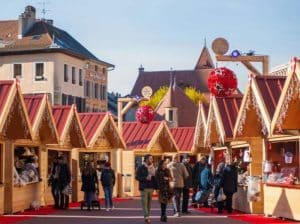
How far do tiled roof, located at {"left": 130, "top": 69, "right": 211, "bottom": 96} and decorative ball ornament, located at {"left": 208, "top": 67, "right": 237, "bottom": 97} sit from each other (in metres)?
94.1

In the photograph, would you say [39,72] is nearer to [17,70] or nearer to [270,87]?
[17,70]

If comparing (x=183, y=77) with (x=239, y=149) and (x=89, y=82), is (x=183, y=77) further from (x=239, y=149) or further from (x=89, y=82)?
(x=239, y=149)

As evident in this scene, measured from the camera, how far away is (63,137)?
96.6 ft

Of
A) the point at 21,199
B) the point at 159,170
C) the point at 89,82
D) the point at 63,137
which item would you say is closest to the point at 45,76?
the point at 89,82

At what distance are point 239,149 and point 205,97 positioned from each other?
85.4 meters

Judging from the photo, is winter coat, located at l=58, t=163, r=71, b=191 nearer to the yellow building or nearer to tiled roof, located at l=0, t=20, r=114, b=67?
the yellow building

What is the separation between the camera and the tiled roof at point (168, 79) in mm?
119500

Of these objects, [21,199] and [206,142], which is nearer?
[21,199]

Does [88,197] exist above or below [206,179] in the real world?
below

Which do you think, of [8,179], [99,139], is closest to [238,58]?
[8,179]

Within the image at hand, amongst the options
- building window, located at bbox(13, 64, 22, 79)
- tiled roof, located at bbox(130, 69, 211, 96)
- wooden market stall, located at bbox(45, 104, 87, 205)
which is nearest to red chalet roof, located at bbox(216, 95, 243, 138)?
wooden market stall, located at bbox(45, 104, 87, 205)

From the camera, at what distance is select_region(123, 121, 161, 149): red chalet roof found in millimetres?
39719

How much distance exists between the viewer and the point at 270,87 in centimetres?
2164

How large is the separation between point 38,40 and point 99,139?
3906cm
